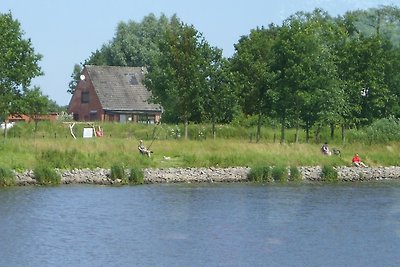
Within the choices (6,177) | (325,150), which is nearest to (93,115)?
(325,150)

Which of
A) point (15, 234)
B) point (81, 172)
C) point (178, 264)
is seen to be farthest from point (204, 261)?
point (81, 172)

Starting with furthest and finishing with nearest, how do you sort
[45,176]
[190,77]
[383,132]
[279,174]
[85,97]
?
[85,97], [383,132], [190,77], [279,174], [45,176]

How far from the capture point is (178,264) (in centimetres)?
3272

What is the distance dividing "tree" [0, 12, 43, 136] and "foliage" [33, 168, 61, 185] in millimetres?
14435

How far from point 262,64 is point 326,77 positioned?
442 centimetres

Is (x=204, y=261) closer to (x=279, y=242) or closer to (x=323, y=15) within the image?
(x=279, y=242)

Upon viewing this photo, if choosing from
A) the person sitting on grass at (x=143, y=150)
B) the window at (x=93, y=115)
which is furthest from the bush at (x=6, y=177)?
the window at (x=93, y=115)

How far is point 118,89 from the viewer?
99.8 metres

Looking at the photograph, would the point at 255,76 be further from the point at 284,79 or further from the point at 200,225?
the point at 200,225

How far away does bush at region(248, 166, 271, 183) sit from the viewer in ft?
188

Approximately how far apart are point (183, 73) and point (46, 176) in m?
20.2

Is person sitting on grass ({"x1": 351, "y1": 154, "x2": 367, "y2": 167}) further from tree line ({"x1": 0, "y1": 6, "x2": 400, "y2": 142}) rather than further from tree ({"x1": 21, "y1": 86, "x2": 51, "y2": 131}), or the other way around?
tree ({"x1": 21, "y1": 86, "x2": 51, "y2": 131})

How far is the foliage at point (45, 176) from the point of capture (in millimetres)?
52312

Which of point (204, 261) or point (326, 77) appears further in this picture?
point (326, 77)
